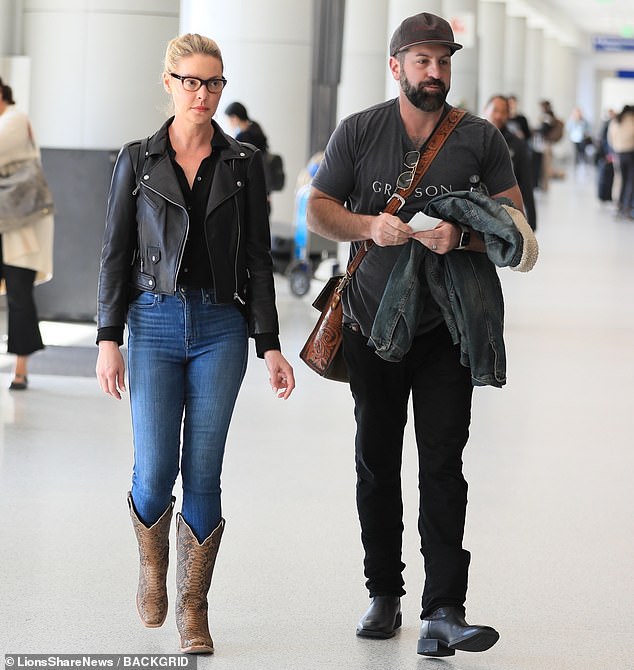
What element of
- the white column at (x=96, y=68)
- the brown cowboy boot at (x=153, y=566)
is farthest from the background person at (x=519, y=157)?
the brown cowboy boot at (x=153, y=566)

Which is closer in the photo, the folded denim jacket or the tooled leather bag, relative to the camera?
the folded denim jacket

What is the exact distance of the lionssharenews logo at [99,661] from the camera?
12.7 feet

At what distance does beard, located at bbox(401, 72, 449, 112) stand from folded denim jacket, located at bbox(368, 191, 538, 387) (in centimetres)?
26

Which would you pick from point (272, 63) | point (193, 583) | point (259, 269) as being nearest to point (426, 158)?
point (259, 269)

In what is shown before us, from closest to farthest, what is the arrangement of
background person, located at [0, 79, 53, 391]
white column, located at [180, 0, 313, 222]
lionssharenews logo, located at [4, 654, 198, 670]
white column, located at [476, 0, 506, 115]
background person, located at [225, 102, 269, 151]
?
1. lionssharenews logo, located at [4, 654, 198, 670]
2. background person, located at [0, 79, 53, 391]
3. background person, located at [225, 102, 269, 151]
4. white column, located at [180, 0, 313, 222]
5. white column, located at [476, 0, 506, 115]

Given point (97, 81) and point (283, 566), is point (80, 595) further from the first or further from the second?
→ point (97, 81)

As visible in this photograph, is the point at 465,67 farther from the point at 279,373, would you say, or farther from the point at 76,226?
the point at 279,373

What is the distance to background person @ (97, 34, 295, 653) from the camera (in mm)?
3680

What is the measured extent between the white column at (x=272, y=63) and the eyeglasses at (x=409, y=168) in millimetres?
12344

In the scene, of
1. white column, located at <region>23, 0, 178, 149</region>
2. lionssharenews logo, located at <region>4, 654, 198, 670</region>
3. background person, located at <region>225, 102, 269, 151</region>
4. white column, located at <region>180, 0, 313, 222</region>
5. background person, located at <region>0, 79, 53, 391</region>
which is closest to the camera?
lionssharenews logo, located at <region>4, 654, 198, 670</region>

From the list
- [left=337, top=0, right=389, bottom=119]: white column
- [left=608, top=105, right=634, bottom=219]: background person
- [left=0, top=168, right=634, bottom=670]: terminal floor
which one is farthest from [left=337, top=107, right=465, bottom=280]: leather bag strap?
[left=608, top=105, right=634, bottom=219]: background person

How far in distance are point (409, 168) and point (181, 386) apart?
2.99 feet

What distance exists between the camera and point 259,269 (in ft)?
12.6

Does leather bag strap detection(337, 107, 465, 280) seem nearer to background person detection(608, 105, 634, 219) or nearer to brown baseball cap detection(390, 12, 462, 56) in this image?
brown baseball cap detection(390, 12, 462, 56)
